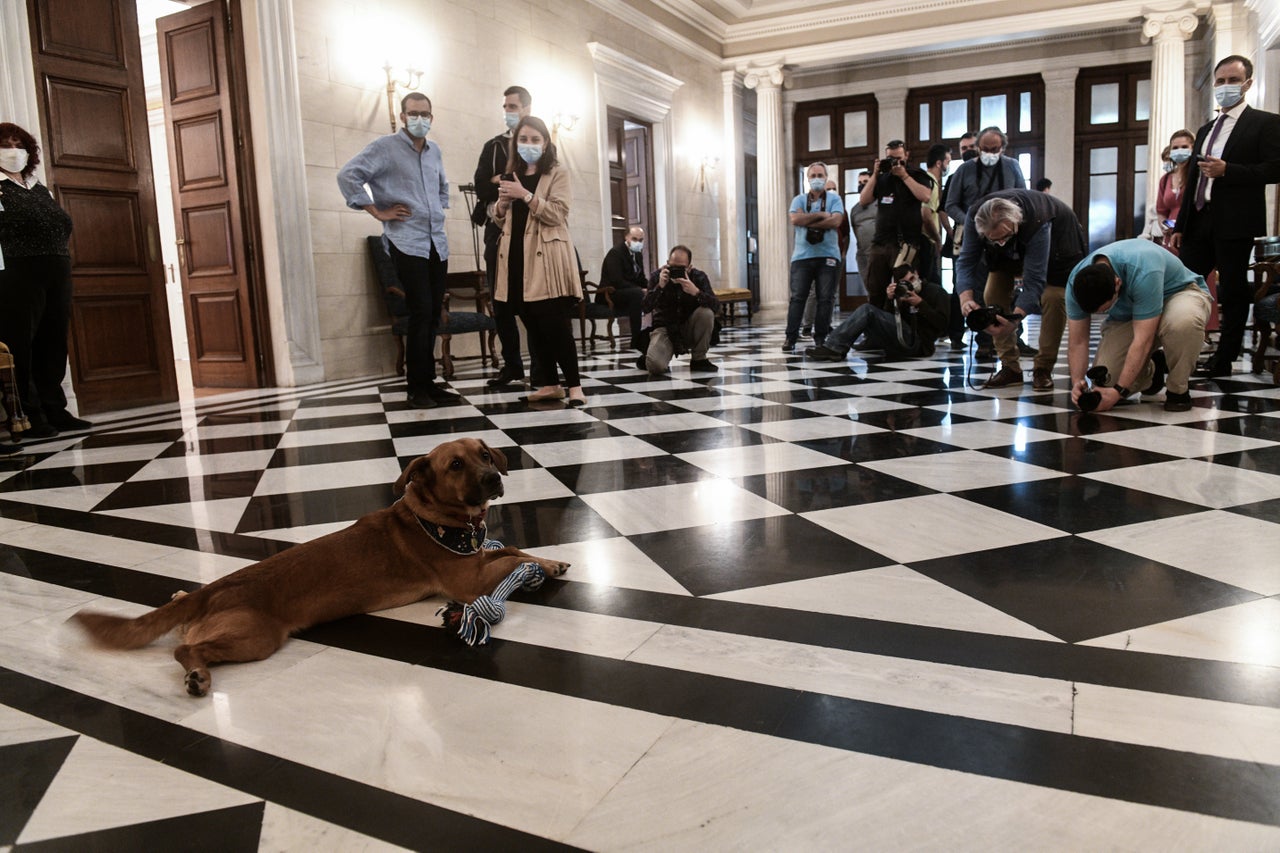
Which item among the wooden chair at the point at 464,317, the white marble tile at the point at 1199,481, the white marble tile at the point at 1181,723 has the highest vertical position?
the wooden chair at the point at 464,317

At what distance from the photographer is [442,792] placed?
3.31ft

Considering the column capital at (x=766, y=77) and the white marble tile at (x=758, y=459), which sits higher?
the column capital at (x=766, y=77)

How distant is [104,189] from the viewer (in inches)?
198

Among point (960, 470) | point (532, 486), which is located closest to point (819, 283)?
point (960, 470)

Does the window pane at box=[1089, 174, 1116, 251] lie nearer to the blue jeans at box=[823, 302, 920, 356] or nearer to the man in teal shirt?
the blue jeans at box=[823, 302, 920, 356]

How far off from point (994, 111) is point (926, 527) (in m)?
13.2

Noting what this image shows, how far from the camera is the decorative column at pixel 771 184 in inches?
480

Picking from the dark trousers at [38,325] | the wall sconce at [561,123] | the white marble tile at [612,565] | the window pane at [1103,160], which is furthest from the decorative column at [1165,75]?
the dark trousers at [38,325]

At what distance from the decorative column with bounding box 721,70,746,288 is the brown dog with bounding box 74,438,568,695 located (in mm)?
11534

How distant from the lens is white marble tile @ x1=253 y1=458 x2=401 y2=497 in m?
2.70

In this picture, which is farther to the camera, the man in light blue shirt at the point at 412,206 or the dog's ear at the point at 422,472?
the man in light blue shirt at the point at 412,206

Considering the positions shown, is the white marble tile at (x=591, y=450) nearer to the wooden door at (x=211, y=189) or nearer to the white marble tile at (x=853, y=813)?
the white marble tile at (x=853, y=813)

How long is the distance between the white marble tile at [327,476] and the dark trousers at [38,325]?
2107 millimetres

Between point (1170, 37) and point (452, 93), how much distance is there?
28.5 feet
